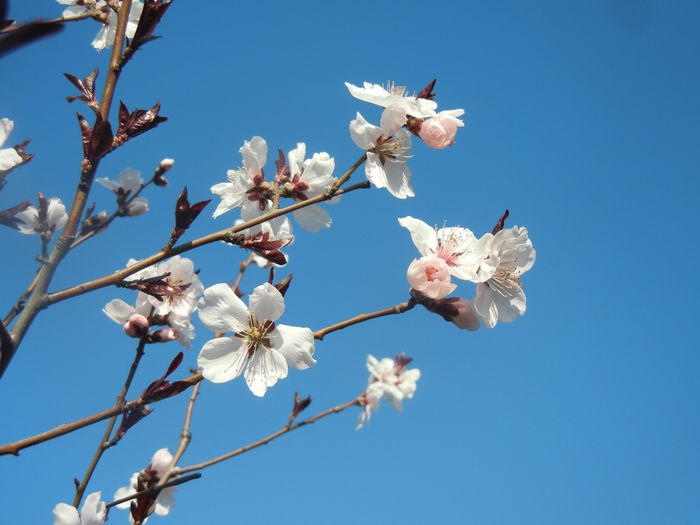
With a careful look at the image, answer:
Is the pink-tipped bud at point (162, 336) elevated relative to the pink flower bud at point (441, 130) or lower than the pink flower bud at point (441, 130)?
lower

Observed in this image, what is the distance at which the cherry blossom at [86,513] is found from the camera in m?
1.77

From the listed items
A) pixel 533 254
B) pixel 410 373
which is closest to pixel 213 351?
pixel 533 254

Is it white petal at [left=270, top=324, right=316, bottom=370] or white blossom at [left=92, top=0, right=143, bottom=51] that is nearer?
white petal at [left=270, top=324, right=316, bottom=370]

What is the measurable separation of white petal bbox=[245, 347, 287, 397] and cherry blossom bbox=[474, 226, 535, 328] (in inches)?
26.6

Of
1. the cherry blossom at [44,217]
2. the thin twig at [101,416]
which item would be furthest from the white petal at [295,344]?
the cherry blossom at [44,217]

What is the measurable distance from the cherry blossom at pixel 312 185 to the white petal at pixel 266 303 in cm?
70

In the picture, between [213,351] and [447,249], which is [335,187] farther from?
[213,351]

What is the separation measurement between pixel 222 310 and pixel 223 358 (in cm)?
16

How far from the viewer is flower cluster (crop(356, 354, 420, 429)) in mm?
7125

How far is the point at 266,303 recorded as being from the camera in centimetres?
168

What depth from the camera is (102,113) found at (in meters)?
1.42

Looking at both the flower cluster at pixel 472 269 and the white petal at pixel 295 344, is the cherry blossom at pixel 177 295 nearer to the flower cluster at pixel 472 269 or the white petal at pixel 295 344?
the white petal at pixel 295 344

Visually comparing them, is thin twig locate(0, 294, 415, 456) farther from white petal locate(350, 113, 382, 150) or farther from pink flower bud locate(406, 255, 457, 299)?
white petal locate(350, 113, 382, 150)

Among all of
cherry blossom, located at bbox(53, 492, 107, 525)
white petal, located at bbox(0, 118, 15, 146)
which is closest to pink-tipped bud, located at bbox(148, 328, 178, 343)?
cherry blossom, located at bbox(53, 492, 107, 525)
